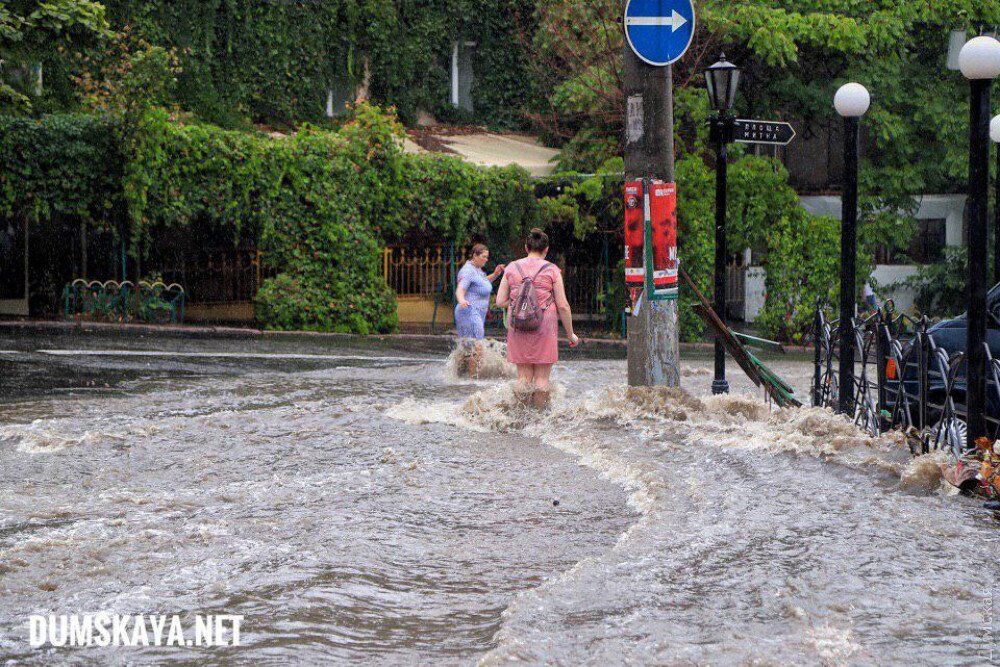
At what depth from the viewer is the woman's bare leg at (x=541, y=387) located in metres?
12.0

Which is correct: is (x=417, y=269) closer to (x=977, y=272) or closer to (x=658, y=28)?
(x=658, y=28)

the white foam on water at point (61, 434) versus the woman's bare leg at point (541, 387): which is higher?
the woman's bare leg at point (541, 387)

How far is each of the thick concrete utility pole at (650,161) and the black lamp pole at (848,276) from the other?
4.77ft

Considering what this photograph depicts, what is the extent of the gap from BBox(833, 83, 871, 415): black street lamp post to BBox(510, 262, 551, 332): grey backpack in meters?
2.65

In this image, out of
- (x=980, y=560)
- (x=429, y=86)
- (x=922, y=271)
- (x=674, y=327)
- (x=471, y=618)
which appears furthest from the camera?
(x=429, y=86)

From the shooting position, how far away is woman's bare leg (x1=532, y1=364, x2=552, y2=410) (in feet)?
39.5

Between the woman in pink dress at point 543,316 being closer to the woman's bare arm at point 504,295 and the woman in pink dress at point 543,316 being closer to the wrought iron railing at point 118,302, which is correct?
the woman's bare arm at point 504,295

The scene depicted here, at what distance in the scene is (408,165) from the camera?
26.3 m

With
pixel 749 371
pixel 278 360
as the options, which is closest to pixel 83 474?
pixel 749 371

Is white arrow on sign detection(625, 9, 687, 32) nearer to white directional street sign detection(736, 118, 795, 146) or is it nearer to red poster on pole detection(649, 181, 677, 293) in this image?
red poster on pole detection(649, 181, 677, 293)

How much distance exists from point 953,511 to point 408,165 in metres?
19.7

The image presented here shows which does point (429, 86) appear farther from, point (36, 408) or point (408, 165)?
point (36, 408)

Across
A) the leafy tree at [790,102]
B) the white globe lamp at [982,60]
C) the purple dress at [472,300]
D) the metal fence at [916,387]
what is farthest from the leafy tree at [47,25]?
the leafy tree at [790,102]

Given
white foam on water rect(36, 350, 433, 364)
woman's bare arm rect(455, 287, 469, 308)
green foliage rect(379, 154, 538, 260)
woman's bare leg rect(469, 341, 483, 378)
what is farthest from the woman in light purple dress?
green foliage rect(379, 154, 538, 260)
